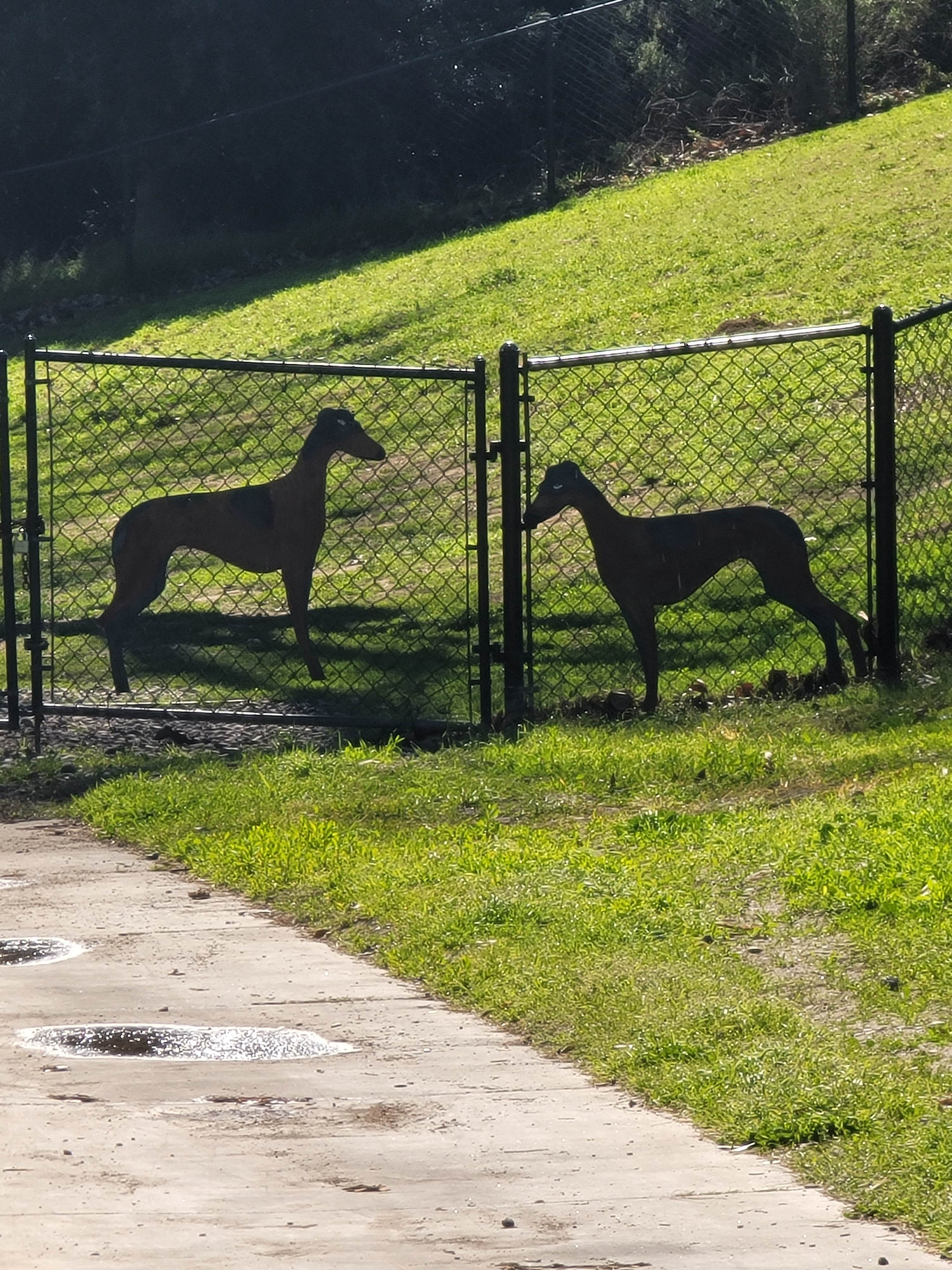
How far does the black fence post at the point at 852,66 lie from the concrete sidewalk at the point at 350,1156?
60.4ft

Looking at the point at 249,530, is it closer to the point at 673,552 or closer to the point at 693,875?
the point at 673,552

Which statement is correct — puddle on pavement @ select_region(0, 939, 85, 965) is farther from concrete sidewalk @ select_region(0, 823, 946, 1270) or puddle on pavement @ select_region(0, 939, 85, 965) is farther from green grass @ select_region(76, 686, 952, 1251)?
green grass @ select_region(76, 686, 952, 1251)

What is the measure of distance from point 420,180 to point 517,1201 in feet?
76.0

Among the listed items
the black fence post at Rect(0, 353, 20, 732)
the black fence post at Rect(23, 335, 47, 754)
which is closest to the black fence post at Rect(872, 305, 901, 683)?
the black fence post at Rect(23, 335, 47, 754)

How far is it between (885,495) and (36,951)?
4.27m

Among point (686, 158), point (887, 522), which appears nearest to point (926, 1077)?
point (887, 522)

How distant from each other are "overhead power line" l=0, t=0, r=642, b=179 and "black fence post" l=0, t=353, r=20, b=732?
16308 millimetres

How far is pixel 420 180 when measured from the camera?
25547 millimetres

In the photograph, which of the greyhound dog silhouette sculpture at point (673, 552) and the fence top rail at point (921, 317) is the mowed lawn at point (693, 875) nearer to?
the greyhound dog silhouette sculpture at point (673, 552)

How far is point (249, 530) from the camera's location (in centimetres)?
864

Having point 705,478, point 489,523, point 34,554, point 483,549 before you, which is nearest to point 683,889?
point 483,549

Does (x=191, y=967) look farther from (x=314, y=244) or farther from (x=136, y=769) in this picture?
(x=314, y=244)

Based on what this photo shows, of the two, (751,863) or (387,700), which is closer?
(751,863)

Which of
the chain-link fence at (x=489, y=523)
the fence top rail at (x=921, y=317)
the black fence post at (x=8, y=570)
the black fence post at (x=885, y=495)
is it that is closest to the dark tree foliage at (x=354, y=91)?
the chain-link fence at (x=489, y=523)
